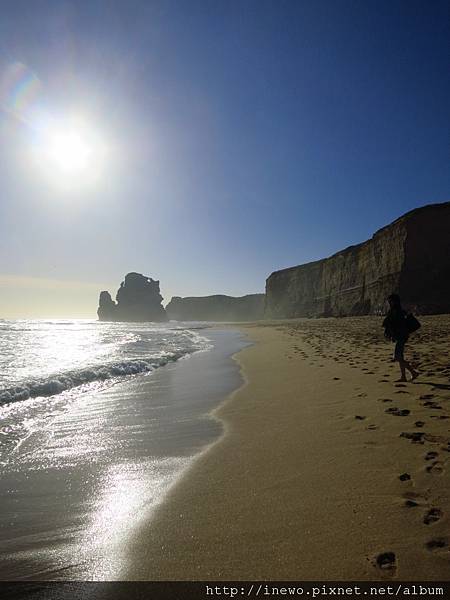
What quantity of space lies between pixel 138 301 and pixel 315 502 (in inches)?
6469

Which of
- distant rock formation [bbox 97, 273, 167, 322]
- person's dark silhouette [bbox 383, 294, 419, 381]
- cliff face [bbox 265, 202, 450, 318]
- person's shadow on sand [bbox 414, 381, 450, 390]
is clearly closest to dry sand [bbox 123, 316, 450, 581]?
person's shadow on sand [bbox 414, 381, 450, 390]

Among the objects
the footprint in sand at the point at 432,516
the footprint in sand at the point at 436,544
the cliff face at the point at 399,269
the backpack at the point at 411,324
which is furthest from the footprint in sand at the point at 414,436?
the cliff face at the point at 399,269

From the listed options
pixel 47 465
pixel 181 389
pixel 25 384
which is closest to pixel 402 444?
pixel 47 465

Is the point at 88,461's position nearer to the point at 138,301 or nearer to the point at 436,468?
the point at 436,468

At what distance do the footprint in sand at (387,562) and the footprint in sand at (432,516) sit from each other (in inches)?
19.4

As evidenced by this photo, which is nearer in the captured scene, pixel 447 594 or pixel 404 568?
pixel 447 594

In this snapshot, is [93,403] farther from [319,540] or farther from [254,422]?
[319,540]

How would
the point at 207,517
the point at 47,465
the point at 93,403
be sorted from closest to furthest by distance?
the point at 207,517
the point at 47,465
the point at 93,403

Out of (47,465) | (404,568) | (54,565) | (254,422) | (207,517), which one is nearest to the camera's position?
(404,568)

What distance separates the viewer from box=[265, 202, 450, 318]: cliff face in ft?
118

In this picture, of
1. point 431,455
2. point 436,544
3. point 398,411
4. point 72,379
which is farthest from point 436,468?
point 72,379

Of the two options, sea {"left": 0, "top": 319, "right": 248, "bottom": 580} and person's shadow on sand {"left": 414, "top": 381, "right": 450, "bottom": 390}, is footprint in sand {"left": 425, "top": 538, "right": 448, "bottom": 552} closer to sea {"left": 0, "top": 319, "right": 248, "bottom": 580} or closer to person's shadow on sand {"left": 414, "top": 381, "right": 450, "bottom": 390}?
sea {"left": 0, "top": 319, "right": 248, "bottom": 580}

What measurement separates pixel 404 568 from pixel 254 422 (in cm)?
344

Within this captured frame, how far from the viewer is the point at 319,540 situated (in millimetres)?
2250
